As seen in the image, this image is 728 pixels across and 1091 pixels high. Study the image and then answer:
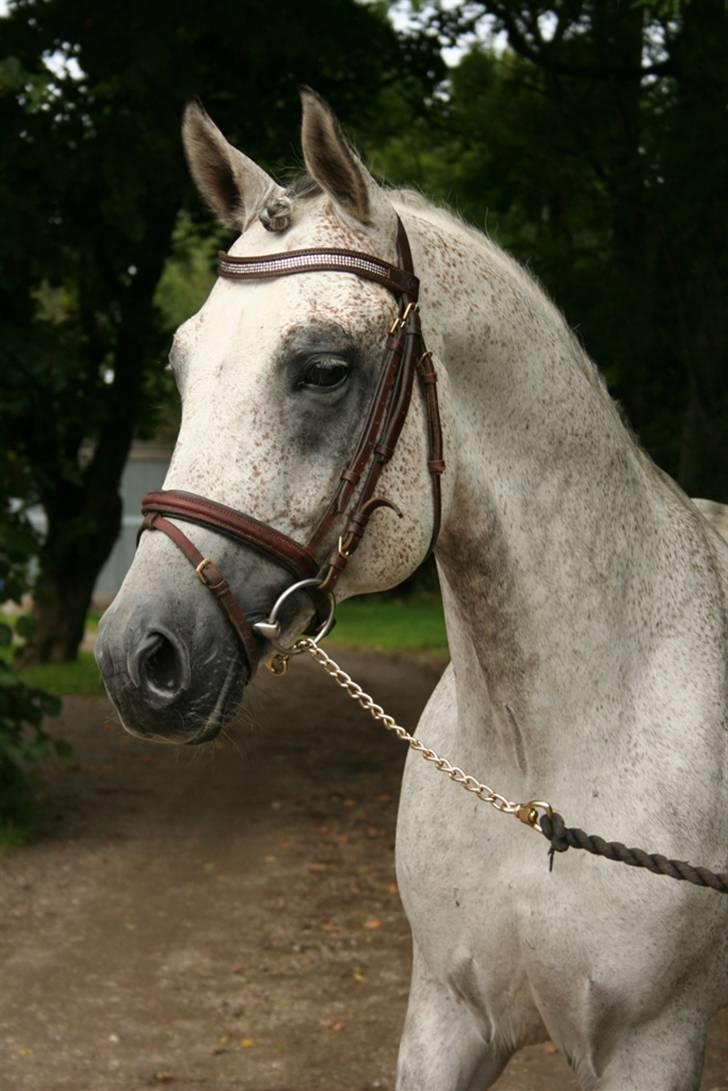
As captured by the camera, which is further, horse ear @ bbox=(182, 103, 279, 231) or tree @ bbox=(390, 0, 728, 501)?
tree @ bbox=(390, 0, 728, 501)

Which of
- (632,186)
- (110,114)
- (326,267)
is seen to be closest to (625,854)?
(326,267)

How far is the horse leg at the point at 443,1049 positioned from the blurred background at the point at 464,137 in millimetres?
3511

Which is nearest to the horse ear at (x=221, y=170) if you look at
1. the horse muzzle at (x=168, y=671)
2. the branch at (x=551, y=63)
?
the horse muzzle at (x=168, y=671)

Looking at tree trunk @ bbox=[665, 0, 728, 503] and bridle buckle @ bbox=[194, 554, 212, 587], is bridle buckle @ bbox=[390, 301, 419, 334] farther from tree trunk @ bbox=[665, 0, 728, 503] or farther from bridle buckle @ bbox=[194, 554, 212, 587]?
tree trunk @ bbox=[665, 0, 728, 503]

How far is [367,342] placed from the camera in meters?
2.29

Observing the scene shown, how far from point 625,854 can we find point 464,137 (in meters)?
8.92

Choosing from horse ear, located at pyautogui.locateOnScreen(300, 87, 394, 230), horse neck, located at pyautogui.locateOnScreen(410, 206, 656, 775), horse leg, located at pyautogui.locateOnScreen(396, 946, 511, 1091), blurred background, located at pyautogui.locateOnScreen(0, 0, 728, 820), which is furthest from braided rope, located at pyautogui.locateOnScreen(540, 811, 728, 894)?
blurred background, located at pyautogui.locateOnScreen(0, 0, 728, 820)

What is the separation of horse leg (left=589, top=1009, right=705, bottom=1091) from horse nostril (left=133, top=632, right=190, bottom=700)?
1241mm

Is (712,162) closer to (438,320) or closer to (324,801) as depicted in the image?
(438,320)

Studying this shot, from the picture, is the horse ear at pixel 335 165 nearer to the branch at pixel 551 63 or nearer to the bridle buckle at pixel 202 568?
the bridle buckle at pixel 202 568

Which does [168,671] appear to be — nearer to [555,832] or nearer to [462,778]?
[462,778]

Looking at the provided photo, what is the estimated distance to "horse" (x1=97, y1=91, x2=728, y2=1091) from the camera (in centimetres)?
220

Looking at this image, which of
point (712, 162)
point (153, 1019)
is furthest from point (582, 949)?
point (712, 162)

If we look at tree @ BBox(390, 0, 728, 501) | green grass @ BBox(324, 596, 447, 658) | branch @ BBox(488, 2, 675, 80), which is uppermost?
branch @ BBox(488, 2, 675, 80)
